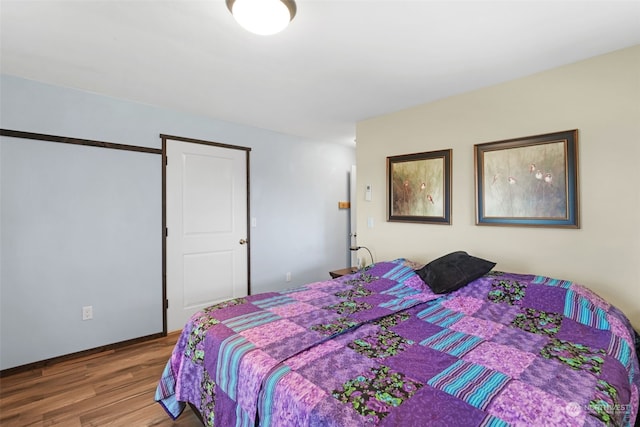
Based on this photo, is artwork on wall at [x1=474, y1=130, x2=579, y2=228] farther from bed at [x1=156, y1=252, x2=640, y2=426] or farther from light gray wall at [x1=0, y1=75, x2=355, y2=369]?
light gray wall at [x1=0, y1=75, x2=355, y2=369]

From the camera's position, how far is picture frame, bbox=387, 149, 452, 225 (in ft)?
8.98

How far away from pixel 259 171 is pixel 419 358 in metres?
3.00

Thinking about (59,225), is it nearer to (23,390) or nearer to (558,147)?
(23,390)

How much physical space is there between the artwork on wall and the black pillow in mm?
423

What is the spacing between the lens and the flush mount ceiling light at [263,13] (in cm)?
138

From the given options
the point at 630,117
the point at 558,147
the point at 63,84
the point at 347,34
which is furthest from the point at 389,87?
the point at 63,84

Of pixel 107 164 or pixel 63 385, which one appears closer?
pixel 63 385

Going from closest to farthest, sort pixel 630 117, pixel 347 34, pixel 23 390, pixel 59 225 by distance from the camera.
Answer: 1. pixel 347 34
2. pixel 630 117
3. pixel 23 390
4. pixel 59 225

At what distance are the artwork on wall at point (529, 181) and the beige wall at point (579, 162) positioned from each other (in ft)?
0.20

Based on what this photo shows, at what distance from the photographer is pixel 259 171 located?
12.5 ft

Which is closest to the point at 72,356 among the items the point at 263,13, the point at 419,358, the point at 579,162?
the point at 419,358

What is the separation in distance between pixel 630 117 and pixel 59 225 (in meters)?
4.20

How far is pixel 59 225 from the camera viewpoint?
8.25 ft

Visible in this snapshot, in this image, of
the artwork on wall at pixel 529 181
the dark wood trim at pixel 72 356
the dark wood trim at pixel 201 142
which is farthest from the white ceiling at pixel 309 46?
the dark wood trim at pixel 72 356
